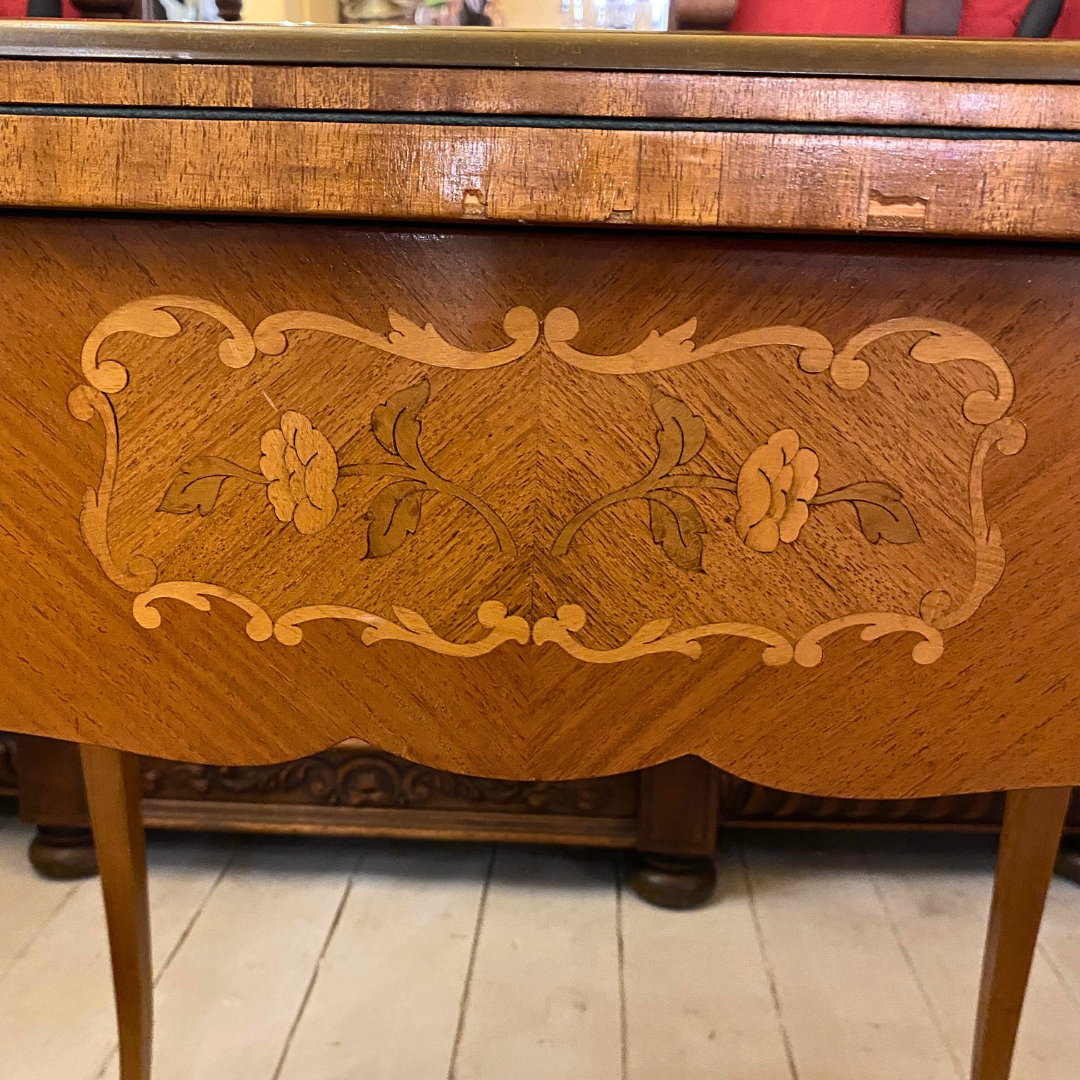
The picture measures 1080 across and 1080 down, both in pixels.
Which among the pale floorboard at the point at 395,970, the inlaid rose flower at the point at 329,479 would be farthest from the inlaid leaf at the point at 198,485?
the pale floorboard at the point at 395,970

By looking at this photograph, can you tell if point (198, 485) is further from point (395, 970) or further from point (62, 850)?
point (62, 850)

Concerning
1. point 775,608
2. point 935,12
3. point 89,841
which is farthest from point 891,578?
point 89,841

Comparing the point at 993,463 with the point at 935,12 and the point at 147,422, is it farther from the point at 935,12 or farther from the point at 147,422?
the point at 935,12

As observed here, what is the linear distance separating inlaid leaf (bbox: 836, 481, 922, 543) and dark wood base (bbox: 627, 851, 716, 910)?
73 cm

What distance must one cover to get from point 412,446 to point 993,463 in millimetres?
306

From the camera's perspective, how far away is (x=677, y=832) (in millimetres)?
1086

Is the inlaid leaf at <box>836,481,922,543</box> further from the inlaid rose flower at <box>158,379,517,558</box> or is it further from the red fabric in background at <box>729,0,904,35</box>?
the red fabric in background at <box>729,0,904,35</box>

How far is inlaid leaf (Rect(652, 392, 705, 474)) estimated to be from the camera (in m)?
0.48

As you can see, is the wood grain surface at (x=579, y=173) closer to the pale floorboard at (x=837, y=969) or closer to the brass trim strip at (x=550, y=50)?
the brass trim strip at (x=550, y=50)

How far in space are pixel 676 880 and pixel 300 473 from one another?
82 centimetres

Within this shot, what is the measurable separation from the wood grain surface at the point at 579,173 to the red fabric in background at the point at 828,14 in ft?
2.22

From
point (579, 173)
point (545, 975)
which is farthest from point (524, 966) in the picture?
point (579, 173)

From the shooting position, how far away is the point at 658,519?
50cm

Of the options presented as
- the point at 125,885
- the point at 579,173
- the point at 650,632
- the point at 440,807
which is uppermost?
the point at 579,173
